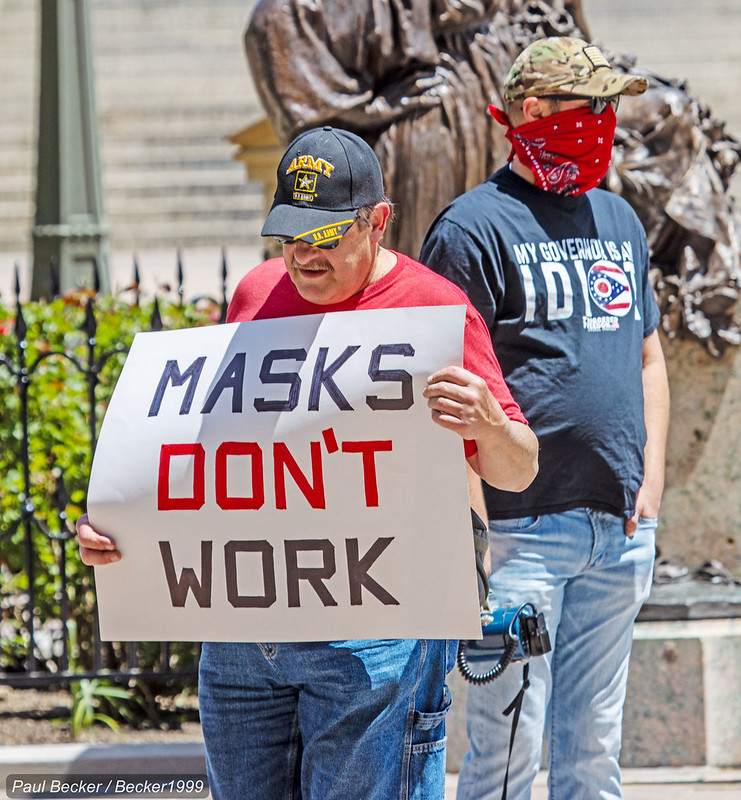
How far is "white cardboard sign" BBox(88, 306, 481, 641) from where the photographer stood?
2.32 metres

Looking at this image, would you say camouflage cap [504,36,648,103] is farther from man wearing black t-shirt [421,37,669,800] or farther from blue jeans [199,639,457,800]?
blue jeans [199,639,457,800]

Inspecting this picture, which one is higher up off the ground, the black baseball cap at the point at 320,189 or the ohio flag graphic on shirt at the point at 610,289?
the black baseball cap at the point at 320,189

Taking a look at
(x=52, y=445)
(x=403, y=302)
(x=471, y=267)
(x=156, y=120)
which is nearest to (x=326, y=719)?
(x=403, y=302)

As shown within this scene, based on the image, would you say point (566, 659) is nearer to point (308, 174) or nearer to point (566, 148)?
point (566, 148)

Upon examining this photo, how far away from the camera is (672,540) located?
4.45 m

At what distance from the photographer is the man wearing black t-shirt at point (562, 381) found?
112 inches

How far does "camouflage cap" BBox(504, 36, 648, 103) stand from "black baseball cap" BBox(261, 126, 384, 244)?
0.73 m

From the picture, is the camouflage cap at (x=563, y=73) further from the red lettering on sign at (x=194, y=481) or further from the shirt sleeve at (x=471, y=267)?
the red lettering on sign at (x=194, y=481)

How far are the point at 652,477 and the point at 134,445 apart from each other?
1.32 meters

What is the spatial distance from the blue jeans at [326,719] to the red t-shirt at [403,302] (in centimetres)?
44

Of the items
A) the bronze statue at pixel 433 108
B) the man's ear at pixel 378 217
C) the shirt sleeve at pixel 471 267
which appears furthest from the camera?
the bronze statue at pixel 433 108

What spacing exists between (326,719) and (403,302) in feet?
2.63

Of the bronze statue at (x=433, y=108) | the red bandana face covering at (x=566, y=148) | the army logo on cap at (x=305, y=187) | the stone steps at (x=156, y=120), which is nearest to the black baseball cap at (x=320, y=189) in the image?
the army logo on cap at (x=305, y=187)

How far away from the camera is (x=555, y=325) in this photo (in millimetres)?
2871
